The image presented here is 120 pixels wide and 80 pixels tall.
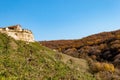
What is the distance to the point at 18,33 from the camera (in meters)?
A: 60.6

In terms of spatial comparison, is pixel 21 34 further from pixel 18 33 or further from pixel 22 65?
pixel 22 65

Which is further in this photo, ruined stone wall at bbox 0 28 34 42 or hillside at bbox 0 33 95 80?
ruined stone wall at bbox 0 28 34 42

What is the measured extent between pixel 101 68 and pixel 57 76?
36046mm

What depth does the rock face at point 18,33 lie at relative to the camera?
188 feet

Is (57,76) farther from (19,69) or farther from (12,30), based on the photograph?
(12,30)

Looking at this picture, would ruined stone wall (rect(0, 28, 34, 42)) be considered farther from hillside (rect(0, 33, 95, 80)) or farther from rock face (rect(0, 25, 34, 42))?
hillside (rect(0, 33, 95, 80))

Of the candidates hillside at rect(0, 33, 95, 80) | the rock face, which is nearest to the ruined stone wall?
the rock face

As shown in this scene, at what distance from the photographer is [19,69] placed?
119ft

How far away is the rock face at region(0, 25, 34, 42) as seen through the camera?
57.4 metres

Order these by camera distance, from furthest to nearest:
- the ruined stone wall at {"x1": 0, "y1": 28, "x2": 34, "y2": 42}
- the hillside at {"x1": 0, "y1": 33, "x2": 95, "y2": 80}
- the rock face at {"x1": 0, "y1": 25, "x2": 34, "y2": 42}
Result: 1. the rock face at {"x1": 0, "y1": 25, "x2": 34, "y2": 42}
2. the ruined stone wall at {"x1": 0, "y1": 28, "x2": 34, "y2": 42}
3. the hillside at {"x1": 0, "y1": 33, "x2": 95, "y2": 80}

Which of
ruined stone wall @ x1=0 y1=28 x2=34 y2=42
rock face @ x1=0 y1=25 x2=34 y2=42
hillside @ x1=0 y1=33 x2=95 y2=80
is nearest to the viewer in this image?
hillside @ x1=0 y1=33 x2=95 y2=80

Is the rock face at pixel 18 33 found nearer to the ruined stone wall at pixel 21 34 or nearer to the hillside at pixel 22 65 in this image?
the ruined stone wall at pixel 21 34

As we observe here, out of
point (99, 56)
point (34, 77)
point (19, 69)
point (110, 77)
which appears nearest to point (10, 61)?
point (19, 69)

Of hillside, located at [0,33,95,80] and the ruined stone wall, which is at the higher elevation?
the ruined stone wall
